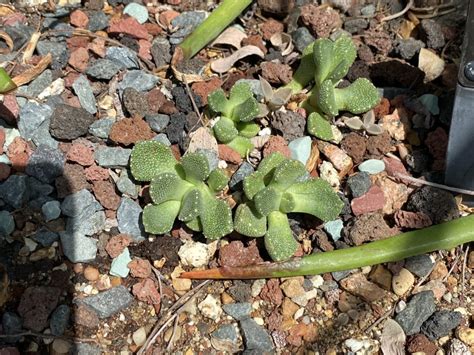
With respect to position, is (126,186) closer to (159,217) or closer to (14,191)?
(159,217)

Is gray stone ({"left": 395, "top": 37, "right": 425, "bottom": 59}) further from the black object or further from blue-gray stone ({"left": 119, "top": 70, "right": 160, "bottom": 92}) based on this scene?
blue-gray stone ({"left": 119, "top": 70, "right": 160, "bottom": 92})

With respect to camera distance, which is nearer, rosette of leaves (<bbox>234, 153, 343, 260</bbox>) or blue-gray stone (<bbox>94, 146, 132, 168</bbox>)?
rosette of leaves (<bbox>234, 153, 343, 260</bbox>)

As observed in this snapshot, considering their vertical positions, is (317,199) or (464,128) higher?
(464,128)

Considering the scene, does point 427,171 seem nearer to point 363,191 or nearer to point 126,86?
point 363,191

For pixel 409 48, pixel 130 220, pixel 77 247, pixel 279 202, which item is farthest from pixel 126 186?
pixel 409 48

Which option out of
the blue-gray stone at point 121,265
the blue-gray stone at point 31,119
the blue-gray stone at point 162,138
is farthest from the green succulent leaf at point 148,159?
the blue-gray stone at point 31,119

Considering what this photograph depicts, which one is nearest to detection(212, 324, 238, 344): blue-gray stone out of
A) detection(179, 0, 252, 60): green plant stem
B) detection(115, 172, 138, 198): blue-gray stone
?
detection(115, 172, 138, 198): blue-gray stone
